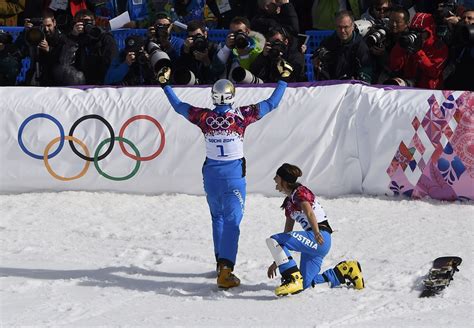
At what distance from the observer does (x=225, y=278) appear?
9.05 metres

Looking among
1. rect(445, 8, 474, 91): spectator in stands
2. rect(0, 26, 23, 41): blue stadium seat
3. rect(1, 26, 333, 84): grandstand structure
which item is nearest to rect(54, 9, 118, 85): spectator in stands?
rect(1, 26, 333, 84): grandstand structure

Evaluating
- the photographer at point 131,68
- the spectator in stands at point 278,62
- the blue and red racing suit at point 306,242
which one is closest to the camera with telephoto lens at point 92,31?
the photographer at point 131,68

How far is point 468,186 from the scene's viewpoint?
36.1 feet

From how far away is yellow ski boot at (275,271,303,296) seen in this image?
8.65m

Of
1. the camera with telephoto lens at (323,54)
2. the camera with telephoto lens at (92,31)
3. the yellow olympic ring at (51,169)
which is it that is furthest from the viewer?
the camera with telephoto lens at (92,31)

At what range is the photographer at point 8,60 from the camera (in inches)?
504

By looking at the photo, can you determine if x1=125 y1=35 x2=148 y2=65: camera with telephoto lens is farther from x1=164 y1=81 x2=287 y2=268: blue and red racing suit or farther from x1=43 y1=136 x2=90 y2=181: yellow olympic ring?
x1=164 y1=81 x2=287 y2=268: blue and red racing suit

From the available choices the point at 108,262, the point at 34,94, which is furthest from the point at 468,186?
the point at 34,94

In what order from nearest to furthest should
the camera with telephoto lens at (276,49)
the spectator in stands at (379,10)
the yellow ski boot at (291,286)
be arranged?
the yellow ski boot at (291,286) → the camera with telephoto lens at (276,49) → the spectator in stands at (379,10)

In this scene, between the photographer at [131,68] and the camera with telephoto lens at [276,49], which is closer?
the camera with telephoto lens at [276,49]

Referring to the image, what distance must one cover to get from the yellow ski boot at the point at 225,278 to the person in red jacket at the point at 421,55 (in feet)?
12.4

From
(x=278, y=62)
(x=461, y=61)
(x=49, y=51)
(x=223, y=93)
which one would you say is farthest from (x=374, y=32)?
(x=49, y=51)

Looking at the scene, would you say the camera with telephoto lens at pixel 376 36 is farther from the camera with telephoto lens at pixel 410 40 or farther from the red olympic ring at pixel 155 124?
the red olympic ring at pixel 155 124

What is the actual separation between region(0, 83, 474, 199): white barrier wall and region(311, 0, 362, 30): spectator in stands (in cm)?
186
